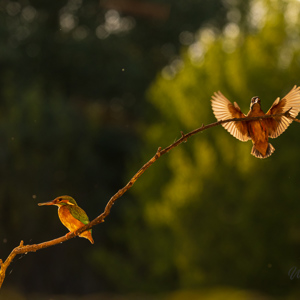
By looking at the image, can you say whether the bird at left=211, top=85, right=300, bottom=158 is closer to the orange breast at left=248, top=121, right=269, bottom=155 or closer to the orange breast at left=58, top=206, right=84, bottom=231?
the orange breast at left=248, top=121, right=269, bottom=155

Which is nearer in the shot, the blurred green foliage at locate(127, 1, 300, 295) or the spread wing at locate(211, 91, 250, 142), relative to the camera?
the spread wing at locate(211, 91, 250, 142)

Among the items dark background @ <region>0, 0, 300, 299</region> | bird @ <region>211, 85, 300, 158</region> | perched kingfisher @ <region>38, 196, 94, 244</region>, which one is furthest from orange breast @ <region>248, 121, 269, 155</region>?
dark background @ <region>0, 0, 300, 299</region>

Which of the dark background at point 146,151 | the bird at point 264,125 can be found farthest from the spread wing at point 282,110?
the dark background at point 146,151

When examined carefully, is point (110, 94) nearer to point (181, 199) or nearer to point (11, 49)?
point (11, 49)

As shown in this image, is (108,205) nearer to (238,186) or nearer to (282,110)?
(282,110)

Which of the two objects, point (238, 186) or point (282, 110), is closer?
point (282, 110)

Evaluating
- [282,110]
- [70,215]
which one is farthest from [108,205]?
[282,110]
